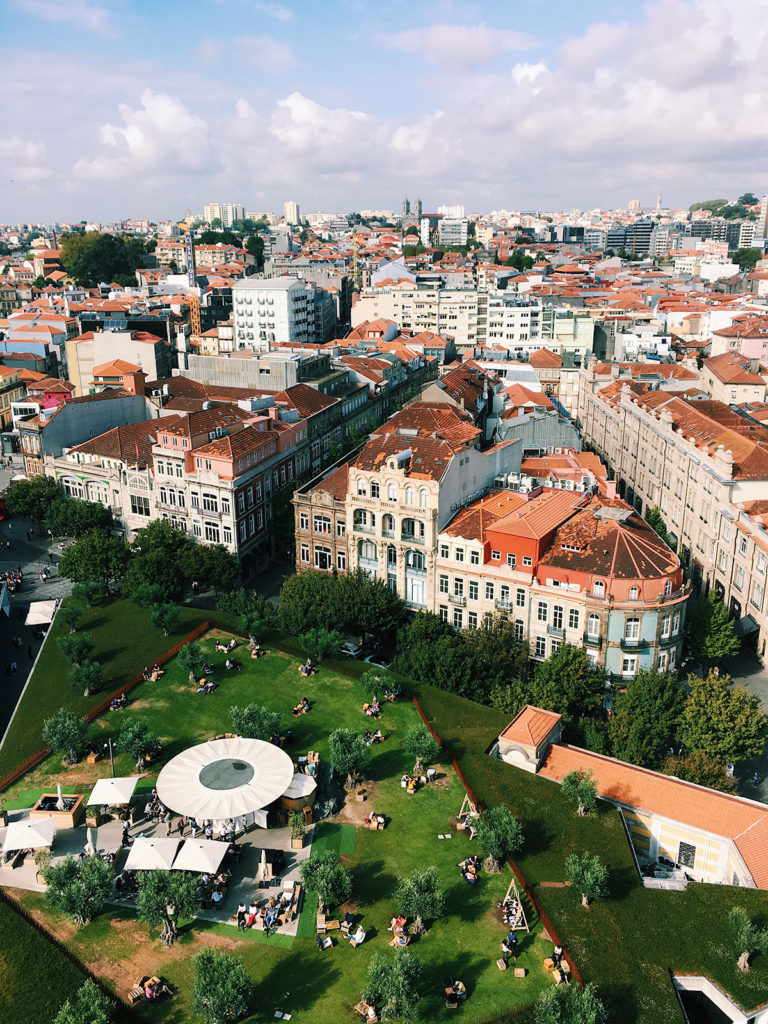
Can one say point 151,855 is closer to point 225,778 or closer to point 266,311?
point 225,778

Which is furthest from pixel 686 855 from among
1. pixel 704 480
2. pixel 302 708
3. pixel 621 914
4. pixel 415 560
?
pixel 704 480

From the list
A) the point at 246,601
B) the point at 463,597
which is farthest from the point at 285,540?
the point at 463,597

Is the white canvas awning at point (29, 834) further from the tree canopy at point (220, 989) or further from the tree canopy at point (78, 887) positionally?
the tree canopy at point (220, 989)

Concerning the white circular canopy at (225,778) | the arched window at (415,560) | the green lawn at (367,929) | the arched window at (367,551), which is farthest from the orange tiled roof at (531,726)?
the arched window at (367,551)

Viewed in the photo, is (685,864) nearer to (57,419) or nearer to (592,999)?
(592,999)

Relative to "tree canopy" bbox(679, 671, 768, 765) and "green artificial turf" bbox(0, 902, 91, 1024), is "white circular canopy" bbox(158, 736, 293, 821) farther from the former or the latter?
"tree canopy" bbox(679, 671, 768, 765)

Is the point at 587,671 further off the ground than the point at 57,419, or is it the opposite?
the point at 57,419
